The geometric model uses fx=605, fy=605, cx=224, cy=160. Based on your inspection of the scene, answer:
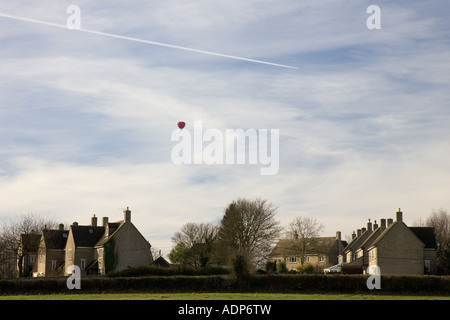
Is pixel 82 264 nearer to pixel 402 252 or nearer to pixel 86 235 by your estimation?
pixel 86 235

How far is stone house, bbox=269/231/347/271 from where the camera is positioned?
320ft

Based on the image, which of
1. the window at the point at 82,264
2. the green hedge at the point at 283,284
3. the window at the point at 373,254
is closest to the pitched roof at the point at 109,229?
the window at the point at 82,264

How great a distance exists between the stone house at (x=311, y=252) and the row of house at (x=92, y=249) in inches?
1129

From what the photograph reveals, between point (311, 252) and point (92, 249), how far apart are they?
36.1 m

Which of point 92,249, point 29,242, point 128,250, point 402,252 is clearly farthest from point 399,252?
point 29,242

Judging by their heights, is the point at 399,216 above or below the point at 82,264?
above

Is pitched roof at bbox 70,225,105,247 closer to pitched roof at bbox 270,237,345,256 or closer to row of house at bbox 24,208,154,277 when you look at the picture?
row of house at bbox 24,208,154,277

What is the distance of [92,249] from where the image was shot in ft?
268

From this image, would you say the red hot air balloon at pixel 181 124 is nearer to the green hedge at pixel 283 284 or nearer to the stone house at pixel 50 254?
the green hedge at pixel 283 284

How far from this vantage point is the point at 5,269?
82.8 metres

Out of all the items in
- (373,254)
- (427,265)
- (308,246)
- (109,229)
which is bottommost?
(427,265)
